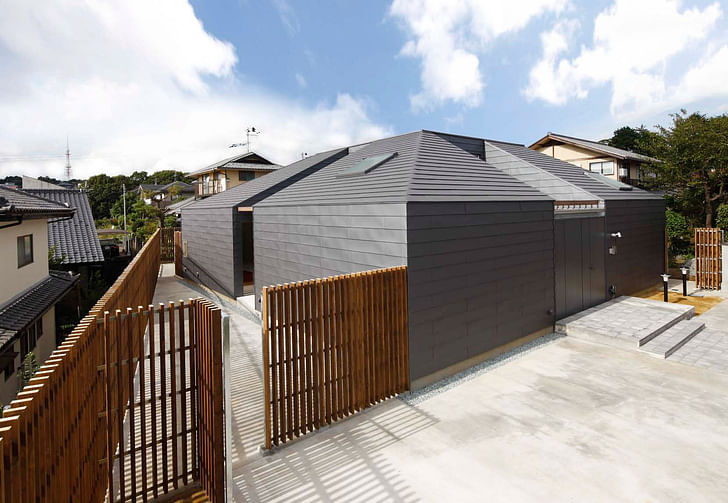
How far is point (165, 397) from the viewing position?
345 centimetres

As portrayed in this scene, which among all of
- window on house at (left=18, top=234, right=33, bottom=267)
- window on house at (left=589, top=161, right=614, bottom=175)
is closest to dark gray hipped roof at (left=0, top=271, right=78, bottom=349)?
window on house at (left=18, top=234, right=33, bottom=267)

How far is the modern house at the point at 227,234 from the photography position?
485 inches

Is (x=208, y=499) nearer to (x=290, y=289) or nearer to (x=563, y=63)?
(x=290, y=289)

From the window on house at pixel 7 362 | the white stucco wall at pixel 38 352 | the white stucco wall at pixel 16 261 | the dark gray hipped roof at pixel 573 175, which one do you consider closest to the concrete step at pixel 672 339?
the dark gray hipped roof at pixel 573 175

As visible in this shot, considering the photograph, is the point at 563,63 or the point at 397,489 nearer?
the point at 397,489

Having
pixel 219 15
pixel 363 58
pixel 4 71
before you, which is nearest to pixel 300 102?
pixel 363 58

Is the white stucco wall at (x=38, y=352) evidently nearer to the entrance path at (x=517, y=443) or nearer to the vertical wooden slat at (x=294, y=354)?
the entrance path at (x=517, y=443)

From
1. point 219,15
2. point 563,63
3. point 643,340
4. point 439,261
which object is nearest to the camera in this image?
point 439,261

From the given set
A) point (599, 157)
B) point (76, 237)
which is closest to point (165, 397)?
point (76, 237)

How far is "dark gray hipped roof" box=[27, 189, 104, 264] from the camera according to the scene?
39.5 feet

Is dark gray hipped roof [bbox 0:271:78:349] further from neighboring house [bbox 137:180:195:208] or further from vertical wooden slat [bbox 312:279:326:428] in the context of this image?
neighboring house [bbox 137:180:195:208]

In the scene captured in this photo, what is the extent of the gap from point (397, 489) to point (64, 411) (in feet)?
9.45

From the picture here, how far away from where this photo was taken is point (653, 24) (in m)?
12.6

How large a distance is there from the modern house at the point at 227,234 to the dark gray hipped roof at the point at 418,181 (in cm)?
263
